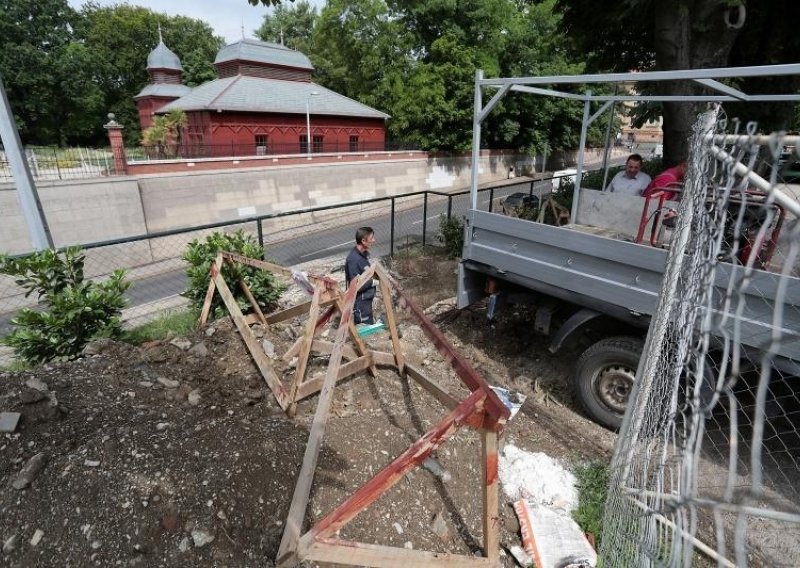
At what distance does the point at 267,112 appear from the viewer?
2144cm

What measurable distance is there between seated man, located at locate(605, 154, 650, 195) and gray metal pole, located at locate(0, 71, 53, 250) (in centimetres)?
693

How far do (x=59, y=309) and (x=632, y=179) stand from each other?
662 centimetres

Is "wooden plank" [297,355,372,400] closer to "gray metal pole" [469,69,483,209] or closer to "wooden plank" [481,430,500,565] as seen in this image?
"wooden plank" [481,430,500,565]

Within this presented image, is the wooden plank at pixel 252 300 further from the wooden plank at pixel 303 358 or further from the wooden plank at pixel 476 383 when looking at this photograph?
the wooden plank at pixel 476 383

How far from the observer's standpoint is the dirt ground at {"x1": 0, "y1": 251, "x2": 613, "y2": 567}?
7.70 ft

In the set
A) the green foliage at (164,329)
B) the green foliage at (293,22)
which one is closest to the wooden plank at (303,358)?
the green foliage at (164,329)

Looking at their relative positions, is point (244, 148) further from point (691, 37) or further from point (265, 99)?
point (691, 37)

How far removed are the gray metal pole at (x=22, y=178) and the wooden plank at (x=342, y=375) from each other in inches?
141

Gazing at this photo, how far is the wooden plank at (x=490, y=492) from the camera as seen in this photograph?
2.18 meters

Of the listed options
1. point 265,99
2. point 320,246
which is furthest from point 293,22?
point 320,246

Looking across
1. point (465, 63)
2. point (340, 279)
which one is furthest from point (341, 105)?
point (340, 279)

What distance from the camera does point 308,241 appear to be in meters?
13.3

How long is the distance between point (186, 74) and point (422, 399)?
158 feet

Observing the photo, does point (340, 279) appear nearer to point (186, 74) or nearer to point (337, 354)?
point (337, 354)
